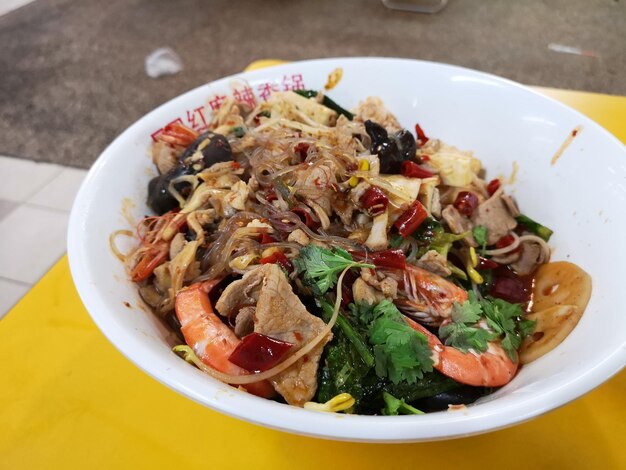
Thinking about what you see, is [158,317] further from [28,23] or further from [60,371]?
[28,23]

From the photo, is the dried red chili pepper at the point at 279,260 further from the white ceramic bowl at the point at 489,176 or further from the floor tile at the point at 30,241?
the floor tile at the point at 30,241

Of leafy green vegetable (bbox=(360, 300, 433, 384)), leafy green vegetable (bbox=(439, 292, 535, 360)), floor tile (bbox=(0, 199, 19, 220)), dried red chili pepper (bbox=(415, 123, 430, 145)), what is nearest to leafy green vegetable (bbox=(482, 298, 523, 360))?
leafy green vegetable (bbox=(439, 292, 535, 360))

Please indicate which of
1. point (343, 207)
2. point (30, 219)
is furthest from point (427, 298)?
point (30, 219)

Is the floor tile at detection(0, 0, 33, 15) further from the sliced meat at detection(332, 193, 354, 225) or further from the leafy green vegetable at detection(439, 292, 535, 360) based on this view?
the leafy green vegetable at detection(439, 292, 535, 360)

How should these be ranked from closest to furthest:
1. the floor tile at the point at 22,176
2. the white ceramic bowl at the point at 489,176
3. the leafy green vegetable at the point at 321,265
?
the white ceramic bowl at the point at 489,176, the leafy green vegetable at the point at 321,265, the floor tile at the point at 22,176

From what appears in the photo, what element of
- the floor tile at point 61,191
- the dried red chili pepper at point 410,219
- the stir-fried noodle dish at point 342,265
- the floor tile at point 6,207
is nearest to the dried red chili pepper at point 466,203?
the stir-fried noodle dish at point 342,265
